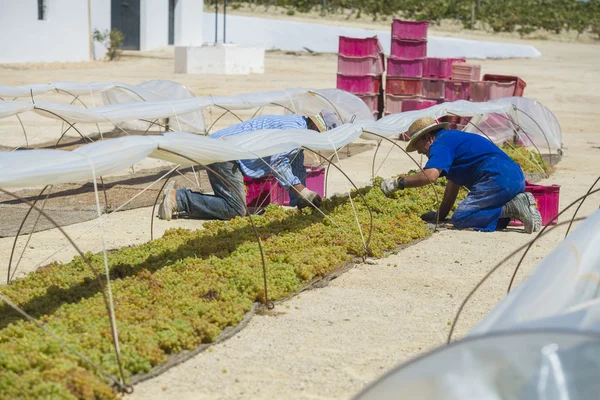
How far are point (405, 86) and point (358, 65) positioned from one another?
1120 millimetres

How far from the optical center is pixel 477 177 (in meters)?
9.41

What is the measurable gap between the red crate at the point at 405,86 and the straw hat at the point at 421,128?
877 cm

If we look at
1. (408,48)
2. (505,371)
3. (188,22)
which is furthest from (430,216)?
(188,22)

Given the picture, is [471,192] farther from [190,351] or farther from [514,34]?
[514,34]

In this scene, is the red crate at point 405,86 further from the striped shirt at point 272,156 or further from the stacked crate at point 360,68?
the striped shirt at point 272,156

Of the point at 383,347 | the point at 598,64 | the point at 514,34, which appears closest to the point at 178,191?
the point at 383,347

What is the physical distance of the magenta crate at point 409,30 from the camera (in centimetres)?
1791

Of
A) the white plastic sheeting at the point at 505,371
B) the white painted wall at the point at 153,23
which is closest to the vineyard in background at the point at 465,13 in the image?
the white painted wall at the point at 153,23

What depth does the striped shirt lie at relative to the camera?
952 cm

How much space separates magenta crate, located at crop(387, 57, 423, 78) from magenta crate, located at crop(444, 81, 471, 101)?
2.25ft

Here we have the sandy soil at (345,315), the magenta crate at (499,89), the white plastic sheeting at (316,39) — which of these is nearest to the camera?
the sandy soil at (345,315)

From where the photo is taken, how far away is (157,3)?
36.0m

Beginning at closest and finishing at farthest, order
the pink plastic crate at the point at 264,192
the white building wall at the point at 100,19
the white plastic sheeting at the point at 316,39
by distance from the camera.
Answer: the pink plastic crate at the point at 264,192 → the white building wall at the point at 100,19 → the white plastic sheeting at the point at 316,39

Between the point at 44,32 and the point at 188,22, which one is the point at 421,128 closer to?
the point at 44,32
